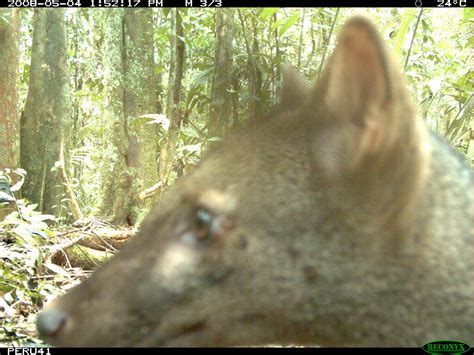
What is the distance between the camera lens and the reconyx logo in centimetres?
156

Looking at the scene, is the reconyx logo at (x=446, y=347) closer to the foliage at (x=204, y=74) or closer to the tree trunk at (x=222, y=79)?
the foliage at (x=204, y=74)

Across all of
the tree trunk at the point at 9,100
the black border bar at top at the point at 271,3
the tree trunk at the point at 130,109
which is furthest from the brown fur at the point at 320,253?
the tree trunk at the point at 9,100

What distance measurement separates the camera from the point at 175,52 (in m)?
2.68

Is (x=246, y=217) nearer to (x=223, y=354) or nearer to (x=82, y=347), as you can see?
(x=223, y=354)

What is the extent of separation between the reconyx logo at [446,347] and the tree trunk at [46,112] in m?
2.15

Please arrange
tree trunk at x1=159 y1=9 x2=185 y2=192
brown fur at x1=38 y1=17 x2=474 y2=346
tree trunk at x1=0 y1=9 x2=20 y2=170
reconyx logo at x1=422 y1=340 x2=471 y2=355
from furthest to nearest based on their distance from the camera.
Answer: tree trunk at x1=0 y1=9 x2=20 y2=170 < tree trunk at x1=159 y1=9 x2=185 y2=192 < reconyx logo at x1=422 y1=340 x2=471 y2=355 < brown fur at x1=38 y1=17 x2=474 y2=346

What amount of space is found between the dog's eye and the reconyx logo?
66cm

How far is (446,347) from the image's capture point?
158cm

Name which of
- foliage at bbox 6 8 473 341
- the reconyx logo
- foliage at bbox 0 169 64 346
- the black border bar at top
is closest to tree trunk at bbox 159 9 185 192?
foliage at bbox 6 8 473 341

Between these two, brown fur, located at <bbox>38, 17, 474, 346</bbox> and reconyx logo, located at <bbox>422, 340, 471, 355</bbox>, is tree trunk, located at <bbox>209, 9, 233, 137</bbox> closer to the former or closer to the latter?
brown fur, located at <bbox>38, 17, 474, 346</bbox>

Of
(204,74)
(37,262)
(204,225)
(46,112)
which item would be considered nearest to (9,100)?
(46,112)

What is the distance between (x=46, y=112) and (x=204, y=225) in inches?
75.1

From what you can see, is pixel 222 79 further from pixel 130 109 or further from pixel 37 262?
pixel 37 262

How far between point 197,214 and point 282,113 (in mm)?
478
